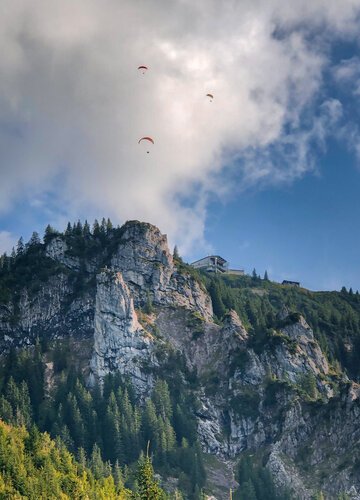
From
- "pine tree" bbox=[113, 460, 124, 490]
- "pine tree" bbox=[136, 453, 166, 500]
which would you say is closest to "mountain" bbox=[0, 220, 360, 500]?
"pine tree" bbox=[113, 460, 124, 490]

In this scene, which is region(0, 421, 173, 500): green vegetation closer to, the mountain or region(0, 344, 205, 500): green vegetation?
region(0, 344, 205, 500): green vegetation

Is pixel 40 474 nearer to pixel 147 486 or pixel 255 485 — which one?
pixel 147 486

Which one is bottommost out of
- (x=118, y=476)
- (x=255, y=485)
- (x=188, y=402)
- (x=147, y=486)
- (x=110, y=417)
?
(x=147, y=486)

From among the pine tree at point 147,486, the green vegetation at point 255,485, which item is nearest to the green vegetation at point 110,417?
the green vegetation at point 255,485

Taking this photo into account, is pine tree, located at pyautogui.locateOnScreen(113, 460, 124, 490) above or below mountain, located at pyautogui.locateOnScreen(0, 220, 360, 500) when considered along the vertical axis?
below

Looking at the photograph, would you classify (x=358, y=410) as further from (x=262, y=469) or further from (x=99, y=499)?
(x=99, y=499)

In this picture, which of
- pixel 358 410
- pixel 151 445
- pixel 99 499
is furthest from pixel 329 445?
pixel 99 499

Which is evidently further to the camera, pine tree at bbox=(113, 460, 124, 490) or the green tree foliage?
pine tree at bbox=(113, 460, 124, 490)

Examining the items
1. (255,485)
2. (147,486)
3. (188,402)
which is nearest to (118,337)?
(188,402)

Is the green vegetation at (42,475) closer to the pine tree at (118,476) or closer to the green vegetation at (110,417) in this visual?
the pine tree at (118,476)
